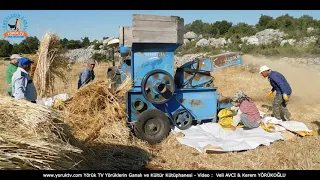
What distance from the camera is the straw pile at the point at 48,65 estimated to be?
6.43 m

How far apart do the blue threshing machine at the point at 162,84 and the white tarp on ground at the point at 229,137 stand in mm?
291

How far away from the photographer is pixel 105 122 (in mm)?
6148

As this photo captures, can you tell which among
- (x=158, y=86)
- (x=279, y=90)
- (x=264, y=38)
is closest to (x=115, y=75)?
(x=158, y=86)

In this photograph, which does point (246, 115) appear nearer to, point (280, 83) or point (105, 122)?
point (280, 83)

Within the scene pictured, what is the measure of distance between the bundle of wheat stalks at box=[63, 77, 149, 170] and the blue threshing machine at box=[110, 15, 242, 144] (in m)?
0.23

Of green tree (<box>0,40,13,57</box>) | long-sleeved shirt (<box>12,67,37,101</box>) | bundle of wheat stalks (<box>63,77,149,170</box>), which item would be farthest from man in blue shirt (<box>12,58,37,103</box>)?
green tree (<box>0,40,13,57</box>)

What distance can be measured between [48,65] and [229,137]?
3.92 metres

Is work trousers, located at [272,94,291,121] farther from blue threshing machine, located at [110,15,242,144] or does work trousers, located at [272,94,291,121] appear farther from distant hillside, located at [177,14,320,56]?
distant hillside, located at [177,14,320,56]

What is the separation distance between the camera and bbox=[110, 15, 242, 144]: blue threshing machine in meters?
6.24

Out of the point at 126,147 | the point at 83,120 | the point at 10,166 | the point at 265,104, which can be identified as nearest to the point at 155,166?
the point at 126,147

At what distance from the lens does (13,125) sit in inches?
135

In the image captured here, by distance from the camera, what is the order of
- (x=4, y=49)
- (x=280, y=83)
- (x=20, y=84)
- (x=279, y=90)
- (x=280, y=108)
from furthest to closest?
1. (x=4, y=49)
2. (x=280, y=108)
3. (x=279, y=90)
4. (x=280, y=83)
5. (x=20, y=84)

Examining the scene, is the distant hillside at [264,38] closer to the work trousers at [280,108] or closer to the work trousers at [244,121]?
the work trousers at [280,108]
